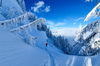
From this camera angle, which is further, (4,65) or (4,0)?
(4,0)

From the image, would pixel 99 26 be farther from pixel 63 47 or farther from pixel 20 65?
pixel 63 47

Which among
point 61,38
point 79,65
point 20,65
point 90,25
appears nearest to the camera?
point 20,65

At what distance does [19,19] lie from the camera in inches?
339

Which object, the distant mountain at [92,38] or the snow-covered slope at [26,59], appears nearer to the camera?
the snow-covered slope at [26,59]

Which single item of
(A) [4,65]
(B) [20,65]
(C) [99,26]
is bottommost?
(B) [20,65]

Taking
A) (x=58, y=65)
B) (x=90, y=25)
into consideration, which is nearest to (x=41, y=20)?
(x=90, y=25)

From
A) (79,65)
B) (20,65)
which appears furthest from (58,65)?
(20,65)

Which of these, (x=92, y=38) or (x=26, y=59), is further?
(x=92, y=38)

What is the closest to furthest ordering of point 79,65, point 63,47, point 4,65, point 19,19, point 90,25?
point 4,65, point 79,65, point 90,25, point 19,19, point 63,47

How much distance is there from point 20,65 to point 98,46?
5726 millimetres

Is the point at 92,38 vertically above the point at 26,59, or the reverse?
the point at 92,38

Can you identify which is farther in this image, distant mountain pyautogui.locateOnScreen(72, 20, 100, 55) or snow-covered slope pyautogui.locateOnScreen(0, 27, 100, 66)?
distant mountain pyautogui.locateOnScreen(72, 20, 100, 55)

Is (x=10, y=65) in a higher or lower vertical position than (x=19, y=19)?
lower

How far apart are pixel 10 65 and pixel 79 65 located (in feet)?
12.5
